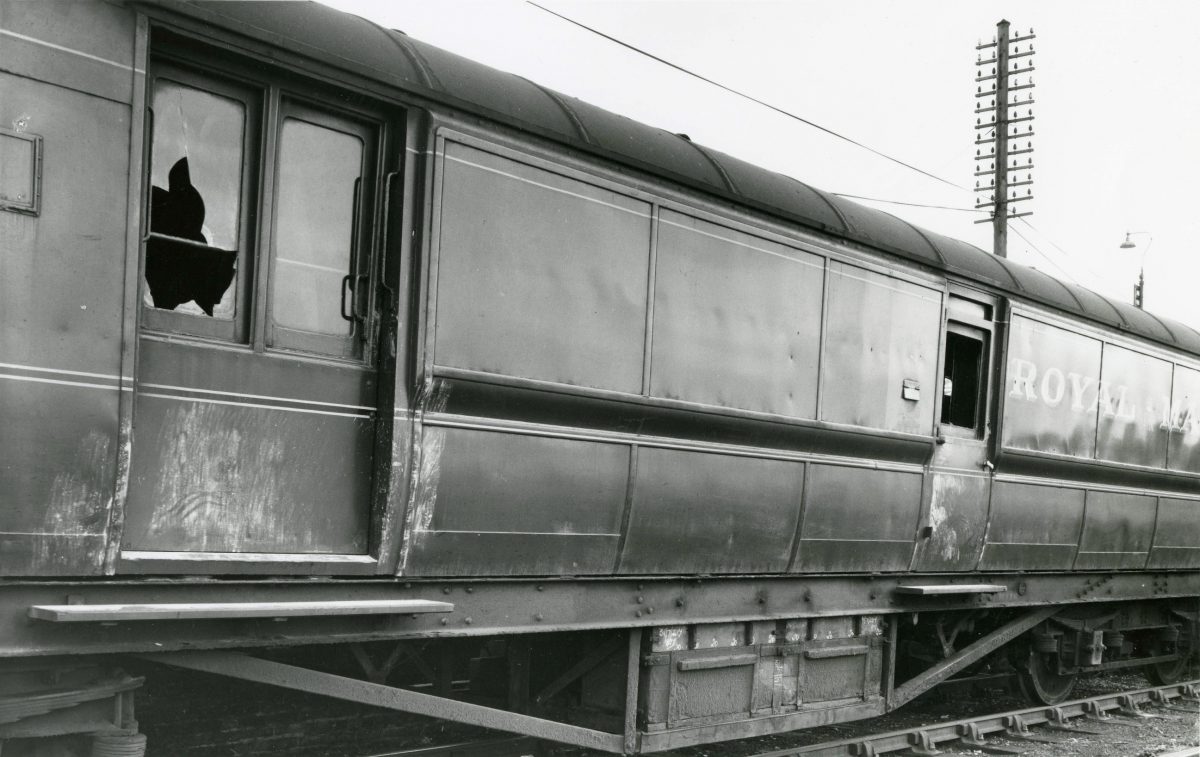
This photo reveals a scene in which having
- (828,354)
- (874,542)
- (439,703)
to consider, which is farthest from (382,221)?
(874,542)

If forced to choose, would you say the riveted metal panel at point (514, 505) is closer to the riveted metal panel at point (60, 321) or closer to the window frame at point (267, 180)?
the window frame at point (267, 180)

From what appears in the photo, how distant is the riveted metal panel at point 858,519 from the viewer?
630 centimetres

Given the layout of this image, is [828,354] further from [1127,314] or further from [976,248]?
[1127,314]

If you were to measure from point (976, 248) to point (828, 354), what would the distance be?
2397 millimetres

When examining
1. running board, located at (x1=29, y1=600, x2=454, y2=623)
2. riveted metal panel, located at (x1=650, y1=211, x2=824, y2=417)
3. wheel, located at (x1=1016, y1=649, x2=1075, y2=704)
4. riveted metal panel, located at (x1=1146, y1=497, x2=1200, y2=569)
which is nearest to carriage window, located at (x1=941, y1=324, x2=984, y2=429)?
riveted metal panel, located at (x1=650, y1=211, x2=824, y2=417)

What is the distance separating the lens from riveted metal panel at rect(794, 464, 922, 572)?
20.7ft

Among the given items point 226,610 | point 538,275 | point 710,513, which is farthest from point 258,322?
point 710,513

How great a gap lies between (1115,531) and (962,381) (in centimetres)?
236

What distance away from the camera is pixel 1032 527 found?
812cm

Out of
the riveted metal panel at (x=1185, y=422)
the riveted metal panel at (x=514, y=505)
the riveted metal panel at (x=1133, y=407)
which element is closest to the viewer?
the riveted metal panel at (x=514, y=505)

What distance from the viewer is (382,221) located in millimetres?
4406

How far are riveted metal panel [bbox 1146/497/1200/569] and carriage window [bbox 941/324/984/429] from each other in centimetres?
311

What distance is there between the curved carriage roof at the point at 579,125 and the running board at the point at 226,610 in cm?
195

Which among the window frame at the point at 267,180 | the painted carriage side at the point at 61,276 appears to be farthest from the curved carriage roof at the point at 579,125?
the painted carriage side at the point at 61,276
